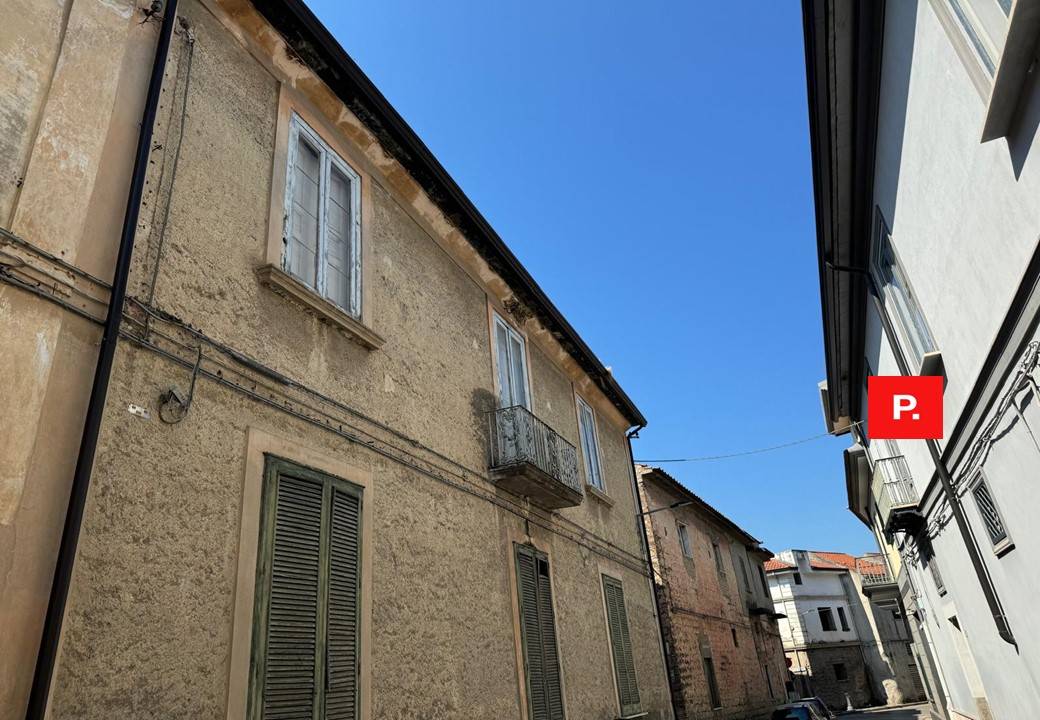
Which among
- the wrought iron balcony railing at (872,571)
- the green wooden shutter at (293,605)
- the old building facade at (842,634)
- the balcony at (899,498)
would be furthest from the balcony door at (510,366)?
the old building facade at (842,634)

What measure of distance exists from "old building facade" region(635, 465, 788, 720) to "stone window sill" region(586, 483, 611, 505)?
11.9 feet

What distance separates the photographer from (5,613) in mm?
3012

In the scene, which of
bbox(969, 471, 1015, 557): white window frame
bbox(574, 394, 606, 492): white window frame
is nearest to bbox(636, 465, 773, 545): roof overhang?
bbox(574, 394, 606, 492): white window frame

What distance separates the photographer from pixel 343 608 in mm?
4891

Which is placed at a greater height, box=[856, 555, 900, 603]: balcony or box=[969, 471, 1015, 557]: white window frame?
box=[856, 555, 900, 603]: balcony

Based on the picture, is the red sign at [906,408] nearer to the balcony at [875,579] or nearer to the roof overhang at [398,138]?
the roof overhang at [398,138]

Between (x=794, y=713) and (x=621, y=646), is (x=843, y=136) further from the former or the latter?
(x=794, y=713)

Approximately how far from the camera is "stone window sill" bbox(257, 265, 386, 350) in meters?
5.10

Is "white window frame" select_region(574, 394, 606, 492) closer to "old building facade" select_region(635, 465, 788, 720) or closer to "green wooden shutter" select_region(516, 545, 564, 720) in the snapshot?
"green wooden shutter" select_region(516, 545, 564, 720)

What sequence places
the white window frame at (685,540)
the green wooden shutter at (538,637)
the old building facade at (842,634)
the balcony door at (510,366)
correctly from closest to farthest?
the green wooden shutter at (538,637) → the balcony door at (510,366) → the white window frame at (685,540) → the old building facade at (842,634)

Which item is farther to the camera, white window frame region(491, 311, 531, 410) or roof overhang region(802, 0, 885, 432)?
white window frame region(491, 311, 531, 410)

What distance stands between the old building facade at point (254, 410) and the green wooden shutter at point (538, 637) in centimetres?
4

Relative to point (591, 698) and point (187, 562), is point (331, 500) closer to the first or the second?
point (187, 562)

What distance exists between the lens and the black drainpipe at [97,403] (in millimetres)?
3014
